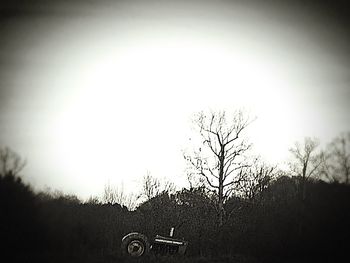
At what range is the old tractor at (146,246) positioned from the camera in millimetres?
17844

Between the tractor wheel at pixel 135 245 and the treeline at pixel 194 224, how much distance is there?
1.93 feet

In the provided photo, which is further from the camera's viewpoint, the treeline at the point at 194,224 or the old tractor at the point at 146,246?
the old tractor at the point at 146,246

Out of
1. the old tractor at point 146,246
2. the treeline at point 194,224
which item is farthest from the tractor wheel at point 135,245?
the treeline at point 194,224

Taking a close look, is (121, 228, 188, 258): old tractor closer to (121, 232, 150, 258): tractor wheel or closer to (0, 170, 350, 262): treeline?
(121, 232, 150, 258): tractor wheel

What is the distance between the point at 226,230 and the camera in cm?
2373

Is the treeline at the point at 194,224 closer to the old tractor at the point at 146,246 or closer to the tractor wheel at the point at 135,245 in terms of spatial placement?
the tractor wheel at the point at 135,245

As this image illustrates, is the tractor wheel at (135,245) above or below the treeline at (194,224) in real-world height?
below

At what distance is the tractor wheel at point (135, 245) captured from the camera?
17.8 meters

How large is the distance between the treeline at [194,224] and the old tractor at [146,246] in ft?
2.27

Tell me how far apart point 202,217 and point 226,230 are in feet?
10.7

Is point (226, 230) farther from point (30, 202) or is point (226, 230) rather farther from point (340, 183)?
point (30, 202)

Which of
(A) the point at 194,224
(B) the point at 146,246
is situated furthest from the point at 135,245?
(A) the point at 194,224

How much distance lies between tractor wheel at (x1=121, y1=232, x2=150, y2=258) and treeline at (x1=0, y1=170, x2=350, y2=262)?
0.59 meters

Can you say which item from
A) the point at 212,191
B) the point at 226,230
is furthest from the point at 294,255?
the point at 212,191
